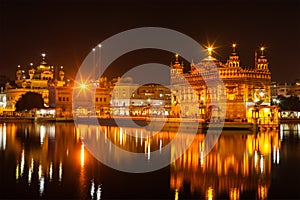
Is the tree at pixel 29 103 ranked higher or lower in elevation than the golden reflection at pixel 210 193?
higher

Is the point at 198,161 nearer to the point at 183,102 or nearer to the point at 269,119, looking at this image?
the point at 269,119

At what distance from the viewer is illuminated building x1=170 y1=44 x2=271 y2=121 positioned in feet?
105

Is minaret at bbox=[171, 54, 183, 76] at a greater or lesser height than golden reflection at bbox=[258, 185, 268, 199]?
greater

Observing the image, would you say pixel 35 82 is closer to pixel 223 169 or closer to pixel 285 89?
pixel 285 89

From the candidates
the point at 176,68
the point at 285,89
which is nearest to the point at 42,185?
the point at 176,68

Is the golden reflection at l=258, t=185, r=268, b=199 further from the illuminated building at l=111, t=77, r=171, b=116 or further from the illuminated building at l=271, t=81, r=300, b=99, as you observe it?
the illuminated building at l=271, t=81, r=300, b=99

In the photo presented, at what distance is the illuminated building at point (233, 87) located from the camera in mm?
31906

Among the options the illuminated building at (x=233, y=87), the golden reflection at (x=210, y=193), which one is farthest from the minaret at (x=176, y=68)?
the golden reflection at (x=210, y=193)

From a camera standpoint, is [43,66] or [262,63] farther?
[43,66]

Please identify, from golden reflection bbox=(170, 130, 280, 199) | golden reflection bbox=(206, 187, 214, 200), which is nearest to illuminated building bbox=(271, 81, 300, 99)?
golden reflection bbox=(170, 130, 280, 199)

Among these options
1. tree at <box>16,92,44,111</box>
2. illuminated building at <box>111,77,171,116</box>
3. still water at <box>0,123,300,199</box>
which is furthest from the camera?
illuminated building at <box>111,77,171,116</box>

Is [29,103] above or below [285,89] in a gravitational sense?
below

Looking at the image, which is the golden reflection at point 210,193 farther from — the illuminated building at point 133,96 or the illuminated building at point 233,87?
the illuminated building at point 133,96

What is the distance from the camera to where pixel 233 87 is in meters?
32.4
